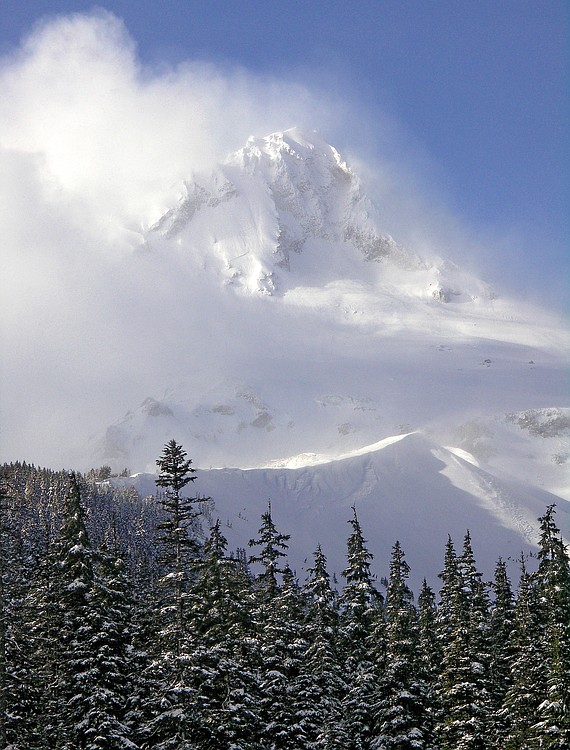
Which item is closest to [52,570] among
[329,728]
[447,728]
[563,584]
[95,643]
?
[95,643]

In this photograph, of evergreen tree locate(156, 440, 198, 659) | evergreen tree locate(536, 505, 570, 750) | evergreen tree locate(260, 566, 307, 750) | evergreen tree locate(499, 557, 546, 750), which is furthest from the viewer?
evergreen tree locate(499, 557, 546, 750)

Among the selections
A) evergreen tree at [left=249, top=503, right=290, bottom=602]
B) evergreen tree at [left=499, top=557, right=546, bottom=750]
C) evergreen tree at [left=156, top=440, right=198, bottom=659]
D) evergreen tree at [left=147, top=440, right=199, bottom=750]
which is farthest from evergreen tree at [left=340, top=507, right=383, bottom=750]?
evergreen tree at [left=156, top=440, right=198, bottom=659]

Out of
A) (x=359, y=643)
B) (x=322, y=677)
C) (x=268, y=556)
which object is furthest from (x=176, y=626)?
(x=359, y=643)

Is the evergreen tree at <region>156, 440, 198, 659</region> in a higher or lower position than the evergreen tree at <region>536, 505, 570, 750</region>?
higher

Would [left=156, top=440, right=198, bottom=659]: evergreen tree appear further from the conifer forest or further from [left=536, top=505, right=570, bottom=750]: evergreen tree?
[left=536, top=505, right=570, bottom=750]: evergreen tree

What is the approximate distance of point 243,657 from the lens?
44.5 meters

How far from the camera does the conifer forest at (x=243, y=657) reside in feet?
129

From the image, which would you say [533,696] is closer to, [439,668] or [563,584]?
[563,584]

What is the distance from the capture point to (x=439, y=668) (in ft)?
205

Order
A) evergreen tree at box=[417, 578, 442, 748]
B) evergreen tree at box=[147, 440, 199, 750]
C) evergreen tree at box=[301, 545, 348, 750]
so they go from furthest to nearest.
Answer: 1. evergreen tree at box=[417, 578, 442, 748]
2. evergreen tree at box=[301, 545, 348, 750]
3. evergreen tree at box=[147, 440, 199, 750]

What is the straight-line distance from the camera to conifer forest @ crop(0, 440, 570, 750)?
3925 cm

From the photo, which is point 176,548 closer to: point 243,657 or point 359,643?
point 243,657

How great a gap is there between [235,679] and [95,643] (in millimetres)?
7866

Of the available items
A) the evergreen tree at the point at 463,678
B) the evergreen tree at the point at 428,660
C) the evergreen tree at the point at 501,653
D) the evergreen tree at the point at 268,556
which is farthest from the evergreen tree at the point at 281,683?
the evergreen tree at the point at 501,653
